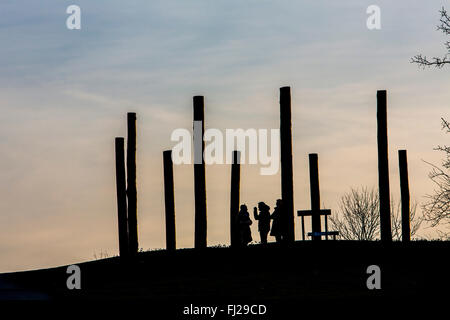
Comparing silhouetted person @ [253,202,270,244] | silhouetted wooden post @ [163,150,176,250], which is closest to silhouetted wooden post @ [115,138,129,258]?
silhouetted wooden post @ [163,150,176,250]

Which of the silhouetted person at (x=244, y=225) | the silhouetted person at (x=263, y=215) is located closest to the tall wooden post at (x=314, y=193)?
the silhouetted person at (x=263, y=215)

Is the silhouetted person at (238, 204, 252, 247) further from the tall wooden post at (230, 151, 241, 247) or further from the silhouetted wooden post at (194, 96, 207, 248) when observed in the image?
the silhouetted wooden post at (194, 96, 207, 248)

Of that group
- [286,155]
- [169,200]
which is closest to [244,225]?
[286,155]

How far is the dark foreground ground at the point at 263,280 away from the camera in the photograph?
58.7 ft

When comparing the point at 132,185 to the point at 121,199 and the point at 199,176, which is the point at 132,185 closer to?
the point at 121,199

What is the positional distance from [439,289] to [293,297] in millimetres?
2986

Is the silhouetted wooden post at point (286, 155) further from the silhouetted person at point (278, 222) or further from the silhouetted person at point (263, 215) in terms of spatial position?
the silhouetted person at point (263, 215)

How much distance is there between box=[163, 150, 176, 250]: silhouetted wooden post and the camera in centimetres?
3443

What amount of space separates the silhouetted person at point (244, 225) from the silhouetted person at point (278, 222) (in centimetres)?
76

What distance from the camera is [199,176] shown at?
Answer: 30.6m

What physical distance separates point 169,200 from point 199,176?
4416mm

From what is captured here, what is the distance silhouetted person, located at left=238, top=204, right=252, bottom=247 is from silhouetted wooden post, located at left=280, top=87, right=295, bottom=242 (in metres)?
2.22
